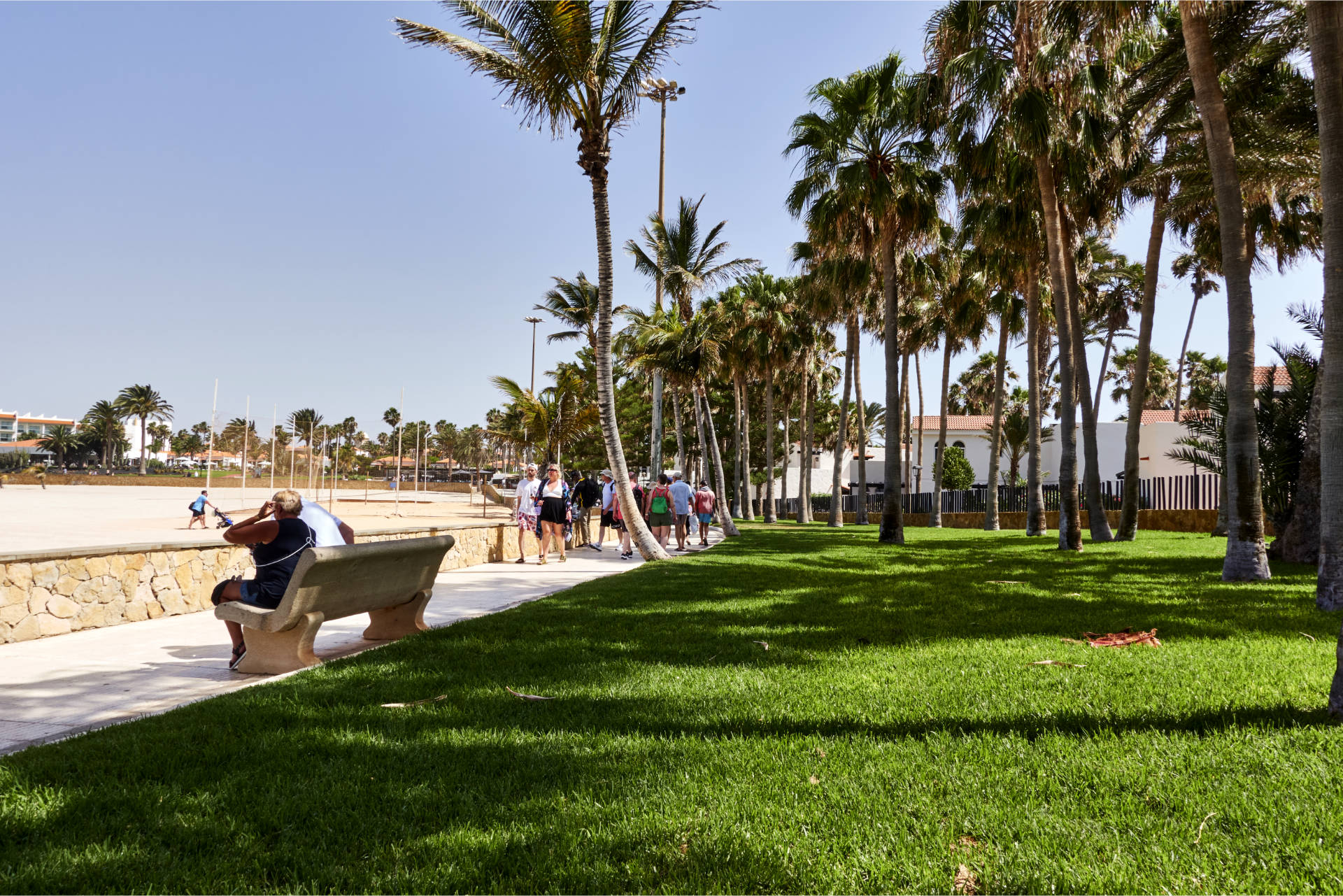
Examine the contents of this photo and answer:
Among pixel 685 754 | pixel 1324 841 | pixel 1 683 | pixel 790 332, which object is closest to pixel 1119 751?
pixel 1324 841

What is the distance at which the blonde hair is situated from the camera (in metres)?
6.32

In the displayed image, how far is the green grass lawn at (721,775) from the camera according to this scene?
8.76 ft

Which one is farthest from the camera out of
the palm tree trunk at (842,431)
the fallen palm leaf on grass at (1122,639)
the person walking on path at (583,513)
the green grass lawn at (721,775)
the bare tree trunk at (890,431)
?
the palm tree trunk at (842,431)

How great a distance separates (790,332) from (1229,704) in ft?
103

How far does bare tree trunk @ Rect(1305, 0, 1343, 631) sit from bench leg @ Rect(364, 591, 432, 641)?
8709 mm

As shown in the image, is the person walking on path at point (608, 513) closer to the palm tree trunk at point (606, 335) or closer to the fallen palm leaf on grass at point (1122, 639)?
the palm tree trunk at point (606, 335)

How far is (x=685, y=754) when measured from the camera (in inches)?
149

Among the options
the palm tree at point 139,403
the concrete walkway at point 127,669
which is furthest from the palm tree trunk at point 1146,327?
the palm tree at point 139,403

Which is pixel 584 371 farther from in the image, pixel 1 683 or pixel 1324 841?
pixel 1324 841

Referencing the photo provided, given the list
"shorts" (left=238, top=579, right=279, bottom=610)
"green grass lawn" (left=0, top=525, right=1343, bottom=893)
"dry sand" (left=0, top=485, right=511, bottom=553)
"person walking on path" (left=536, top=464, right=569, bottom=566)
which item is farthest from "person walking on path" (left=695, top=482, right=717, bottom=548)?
"shorts" (left=238, top=579, right=279, bottom=610)

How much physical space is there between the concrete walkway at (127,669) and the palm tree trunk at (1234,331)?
9.12 m

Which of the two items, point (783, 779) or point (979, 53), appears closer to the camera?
point (783, 779)

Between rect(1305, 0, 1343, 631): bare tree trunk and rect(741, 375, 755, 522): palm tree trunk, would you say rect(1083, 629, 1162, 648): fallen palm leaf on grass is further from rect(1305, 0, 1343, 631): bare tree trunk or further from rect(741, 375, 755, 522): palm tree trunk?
rect(741, 375, 755, 522): palm tree trunk

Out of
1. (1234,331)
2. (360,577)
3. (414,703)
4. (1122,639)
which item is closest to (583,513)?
(1234,331)
